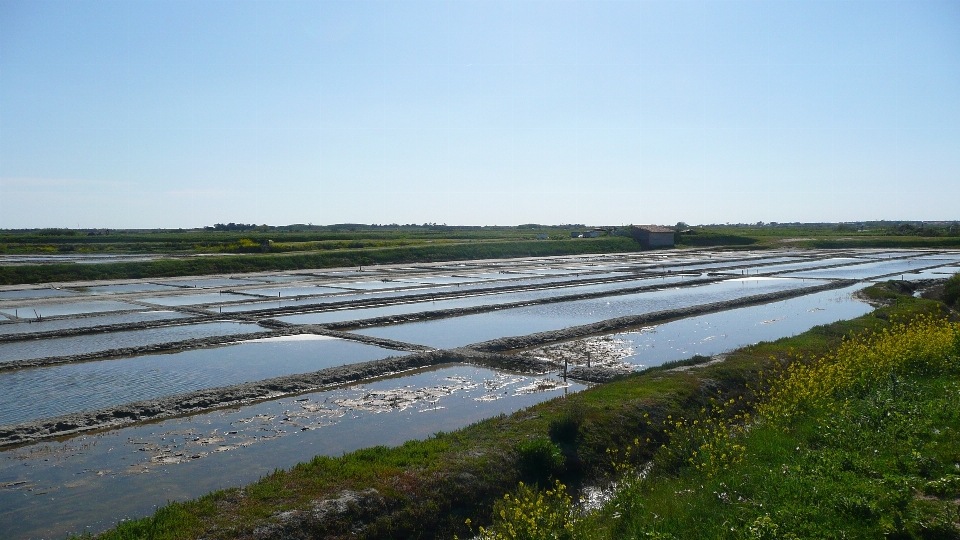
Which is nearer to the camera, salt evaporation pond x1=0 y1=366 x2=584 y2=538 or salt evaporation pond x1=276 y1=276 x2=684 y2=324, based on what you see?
salt evaporation pond x1=0 y1=366 x2=584 y2=538

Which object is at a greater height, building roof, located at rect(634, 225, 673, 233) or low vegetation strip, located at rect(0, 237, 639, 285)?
building roof, located at rect(634, 225, 673, 233)

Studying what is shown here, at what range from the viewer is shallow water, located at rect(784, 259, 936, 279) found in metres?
40.1

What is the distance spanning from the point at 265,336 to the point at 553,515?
1445 cm

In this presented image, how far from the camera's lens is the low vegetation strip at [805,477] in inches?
240

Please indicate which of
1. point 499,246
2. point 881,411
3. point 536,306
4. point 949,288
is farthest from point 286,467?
point 499,246

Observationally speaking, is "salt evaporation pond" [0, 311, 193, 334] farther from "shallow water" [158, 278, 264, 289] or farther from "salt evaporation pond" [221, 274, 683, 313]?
"shallow water" [158, 278, 264, 289]

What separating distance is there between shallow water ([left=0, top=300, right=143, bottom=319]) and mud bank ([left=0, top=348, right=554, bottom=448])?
45.6 feet

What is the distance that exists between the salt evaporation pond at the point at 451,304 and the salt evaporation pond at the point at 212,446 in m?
9.39

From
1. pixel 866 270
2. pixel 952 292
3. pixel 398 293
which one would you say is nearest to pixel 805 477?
pixel 398 293

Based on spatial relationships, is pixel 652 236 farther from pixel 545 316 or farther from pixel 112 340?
pixel 112 340

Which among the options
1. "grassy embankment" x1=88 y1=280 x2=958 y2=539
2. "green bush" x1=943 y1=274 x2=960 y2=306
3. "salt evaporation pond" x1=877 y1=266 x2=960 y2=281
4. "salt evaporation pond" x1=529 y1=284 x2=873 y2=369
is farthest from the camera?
"salt evaporation pond" x1=877 y1=266 x2=960 y2=281

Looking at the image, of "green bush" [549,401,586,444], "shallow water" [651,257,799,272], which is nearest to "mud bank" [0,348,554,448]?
"green bush" [549,401,586,444]

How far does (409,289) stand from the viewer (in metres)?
32.3

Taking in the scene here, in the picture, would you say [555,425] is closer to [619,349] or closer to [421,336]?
[619,349]
